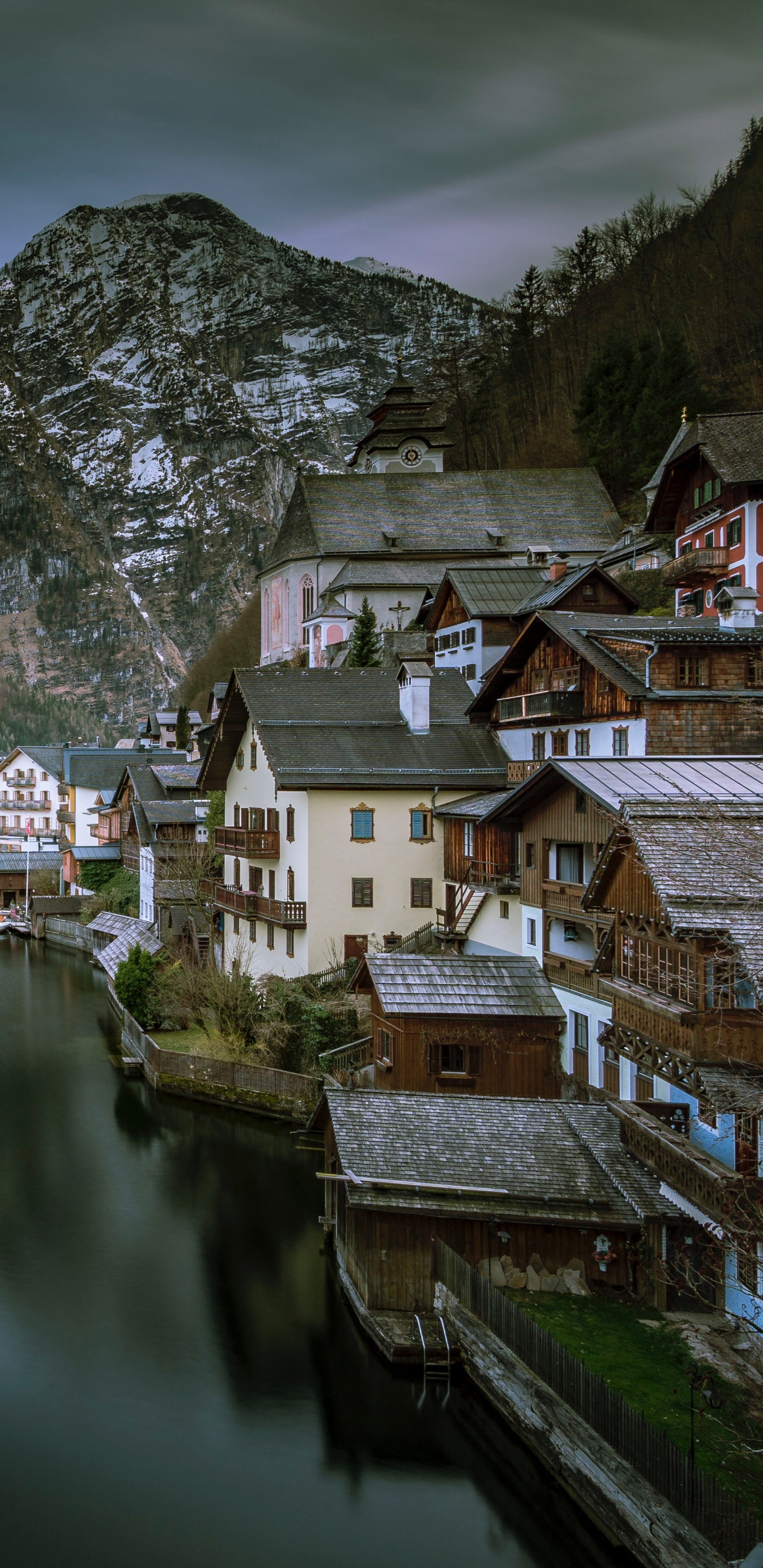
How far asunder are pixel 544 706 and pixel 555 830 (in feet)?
28.5

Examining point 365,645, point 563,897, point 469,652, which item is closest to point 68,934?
point 365,645

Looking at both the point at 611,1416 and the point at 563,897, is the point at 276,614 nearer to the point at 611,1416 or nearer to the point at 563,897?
the point at 563,897

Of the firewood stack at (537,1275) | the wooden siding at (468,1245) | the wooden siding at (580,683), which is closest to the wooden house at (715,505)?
the wooden siding at (580,683)

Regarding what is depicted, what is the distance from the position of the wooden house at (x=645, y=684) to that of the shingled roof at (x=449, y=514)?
42343mm

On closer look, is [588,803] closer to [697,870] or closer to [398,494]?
[697,870]

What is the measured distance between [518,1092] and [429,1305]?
798cm

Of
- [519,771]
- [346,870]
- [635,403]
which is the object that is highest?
[635,403]

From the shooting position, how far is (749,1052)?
1733 cm

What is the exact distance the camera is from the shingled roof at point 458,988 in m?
27.6

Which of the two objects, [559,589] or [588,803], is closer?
[588,803]

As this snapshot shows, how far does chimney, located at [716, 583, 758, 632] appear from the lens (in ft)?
116

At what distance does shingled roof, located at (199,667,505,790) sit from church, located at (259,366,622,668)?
2852 cm

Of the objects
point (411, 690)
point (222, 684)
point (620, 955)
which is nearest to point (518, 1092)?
point (620, 955)

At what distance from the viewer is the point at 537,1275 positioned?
67.4 ft
